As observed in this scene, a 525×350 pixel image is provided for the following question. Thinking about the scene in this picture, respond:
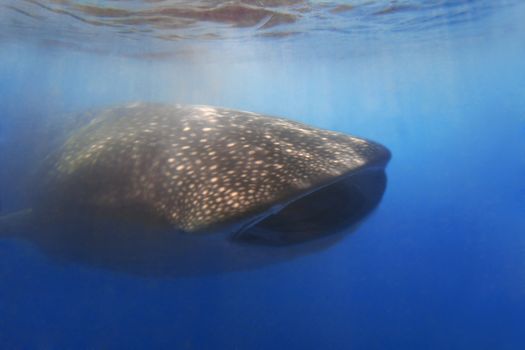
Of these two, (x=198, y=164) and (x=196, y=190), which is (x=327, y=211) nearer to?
(x=198, y=164)

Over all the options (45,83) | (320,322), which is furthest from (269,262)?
(45,83)

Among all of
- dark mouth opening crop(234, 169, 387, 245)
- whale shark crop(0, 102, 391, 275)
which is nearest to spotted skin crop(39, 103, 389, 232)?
whale shark crop(0, 102, 391, 275)

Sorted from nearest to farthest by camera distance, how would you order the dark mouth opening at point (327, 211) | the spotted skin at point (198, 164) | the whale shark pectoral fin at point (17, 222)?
the spotted skin at point (198, 164) → the dark mouth opening at point (327, 211) → the whale shark pectoral fin at point (17, 222)

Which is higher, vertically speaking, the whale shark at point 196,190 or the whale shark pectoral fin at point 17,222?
the whale shark at point 196,190

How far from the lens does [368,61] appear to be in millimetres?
25984

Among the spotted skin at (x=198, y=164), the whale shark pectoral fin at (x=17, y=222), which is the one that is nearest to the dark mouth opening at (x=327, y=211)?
Answer: the spotted skin at (x=198, y=164)

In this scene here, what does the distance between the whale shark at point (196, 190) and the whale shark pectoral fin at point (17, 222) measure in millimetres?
25

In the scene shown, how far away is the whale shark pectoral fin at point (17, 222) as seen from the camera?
15.3 feet

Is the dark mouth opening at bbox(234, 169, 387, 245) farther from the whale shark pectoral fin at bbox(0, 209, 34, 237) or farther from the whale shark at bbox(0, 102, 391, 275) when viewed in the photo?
the whale shark pectoral fin at bbox(0, 209, 34, 237)

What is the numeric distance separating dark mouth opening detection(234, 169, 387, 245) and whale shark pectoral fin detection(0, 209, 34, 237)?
3127mm

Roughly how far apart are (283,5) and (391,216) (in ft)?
32.0

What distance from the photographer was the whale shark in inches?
109

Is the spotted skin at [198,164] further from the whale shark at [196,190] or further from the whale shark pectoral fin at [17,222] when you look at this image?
the whale shark pectoral fin at [17,222]

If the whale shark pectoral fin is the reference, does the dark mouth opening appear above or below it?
above
